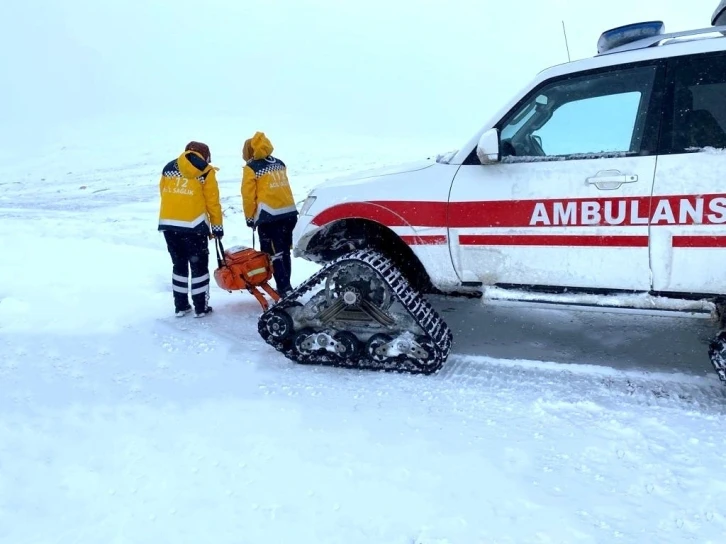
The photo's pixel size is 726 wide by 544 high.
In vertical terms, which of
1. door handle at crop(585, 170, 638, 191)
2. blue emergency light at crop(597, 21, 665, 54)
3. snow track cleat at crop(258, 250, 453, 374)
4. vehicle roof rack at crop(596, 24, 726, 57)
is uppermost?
blue emergency light at crop(597, 21, 665, 54)

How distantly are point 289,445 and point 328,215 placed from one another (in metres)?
1.87

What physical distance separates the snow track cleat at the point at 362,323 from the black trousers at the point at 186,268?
1443 mm

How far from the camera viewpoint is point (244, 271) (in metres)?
5.71

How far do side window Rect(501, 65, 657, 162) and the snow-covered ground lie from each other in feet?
4.82

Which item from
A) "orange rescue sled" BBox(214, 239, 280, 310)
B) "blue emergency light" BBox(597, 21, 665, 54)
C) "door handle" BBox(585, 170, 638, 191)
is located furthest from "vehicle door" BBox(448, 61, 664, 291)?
"orange rescue sled" BBox(214, 239, 280, 310)

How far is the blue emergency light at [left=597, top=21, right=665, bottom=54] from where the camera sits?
418cm

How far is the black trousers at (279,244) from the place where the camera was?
6137 mm

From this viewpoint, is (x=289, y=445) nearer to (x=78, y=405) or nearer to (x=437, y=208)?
(x=78, y=405)

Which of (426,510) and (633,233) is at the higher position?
(633,233)

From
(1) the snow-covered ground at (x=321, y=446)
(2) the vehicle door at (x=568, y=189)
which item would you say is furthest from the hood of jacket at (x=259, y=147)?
(2) the vehicle door at (x=568, y=189)

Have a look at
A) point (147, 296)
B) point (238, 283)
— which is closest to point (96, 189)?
point (147, 296)

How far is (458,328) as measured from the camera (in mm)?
5438

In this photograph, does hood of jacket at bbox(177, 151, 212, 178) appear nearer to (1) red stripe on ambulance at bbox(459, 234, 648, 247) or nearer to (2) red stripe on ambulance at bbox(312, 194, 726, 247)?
(2) red stripe on ambulance at bbox(312, 194, 726, 247)

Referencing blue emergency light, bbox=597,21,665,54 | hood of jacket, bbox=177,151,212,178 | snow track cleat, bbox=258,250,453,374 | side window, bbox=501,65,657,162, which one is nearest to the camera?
side window, bbox=501,65,657,162
